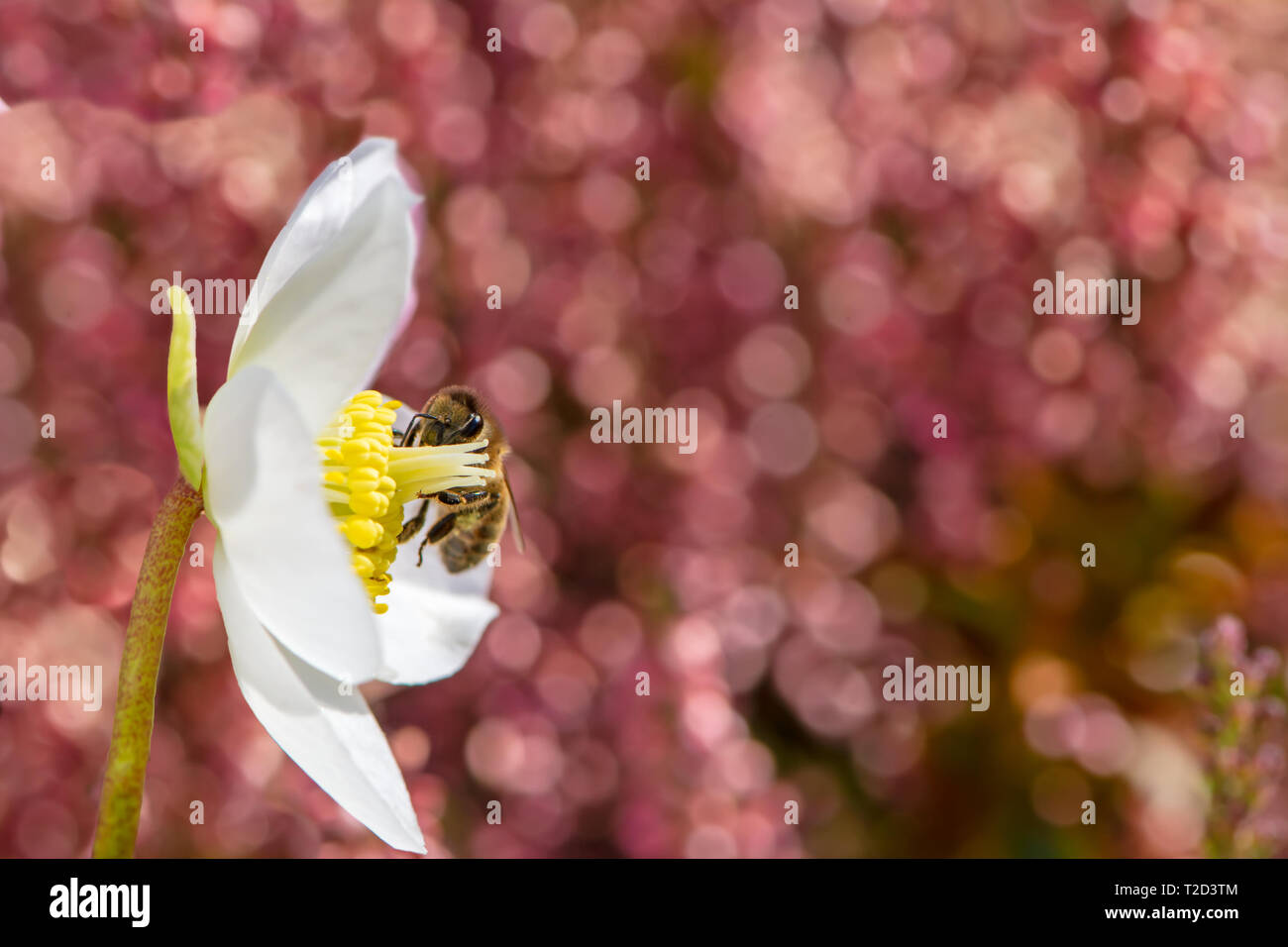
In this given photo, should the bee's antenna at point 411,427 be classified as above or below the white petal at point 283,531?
above

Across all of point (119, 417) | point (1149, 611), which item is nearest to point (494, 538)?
point (119, 417)

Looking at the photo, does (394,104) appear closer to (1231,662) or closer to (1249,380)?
(1231,662)
